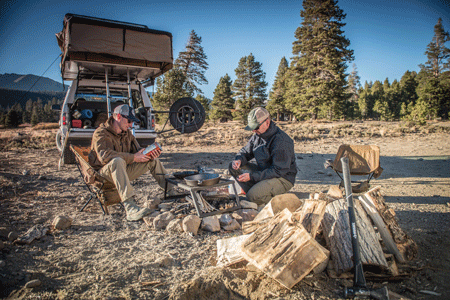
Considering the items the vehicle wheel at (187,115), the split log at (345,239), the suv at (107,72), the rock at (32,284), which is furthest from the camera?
the vehicle wheel at (187,115)

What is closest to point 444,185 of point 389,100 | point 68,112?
point 68,112

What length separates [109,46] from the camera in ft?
17.4

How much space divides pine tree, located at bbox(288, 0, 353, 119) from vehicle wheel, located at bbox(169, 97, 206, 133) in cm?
2114

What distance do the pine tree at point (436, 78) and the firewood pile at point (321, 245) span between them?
111 feet

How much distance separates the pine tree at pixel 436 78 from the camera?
30344mm

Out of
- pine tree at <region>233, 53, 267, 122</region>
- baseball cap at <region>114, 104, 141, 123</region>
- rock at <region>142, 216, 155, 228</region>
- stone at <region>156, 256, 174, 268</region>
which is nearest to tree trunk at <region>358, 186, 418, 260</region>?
stone at <region>156, 256, 174, 268</region>

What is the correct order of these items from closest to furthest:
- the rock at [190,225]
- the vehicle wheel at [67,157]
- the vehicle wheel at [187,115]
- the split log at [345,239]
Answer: the split log at [345,239] < the rock at [190,225] < the vehicle wheel at [67,157] < the vehicle wheel at [187,115]

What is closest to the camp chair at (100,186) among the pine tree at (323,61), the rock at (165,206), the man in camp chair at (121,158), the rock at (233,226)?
the man in camp chair at (121,158)

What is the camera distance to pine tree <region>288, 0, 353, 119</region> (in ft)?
81.4

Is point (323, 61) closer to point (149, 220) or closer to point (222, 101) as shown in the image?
point (222, 101)

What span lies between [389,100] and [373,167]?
43.3 metres

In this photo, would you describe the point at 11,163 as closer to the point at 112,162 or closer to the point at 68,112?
the point at 68,112

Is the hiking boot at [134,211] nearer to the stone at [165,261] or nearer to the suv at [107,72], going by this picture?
the stone at [165,261]

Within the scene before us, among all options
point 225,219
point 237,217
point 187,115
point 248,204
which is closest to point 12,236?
point 225,219
